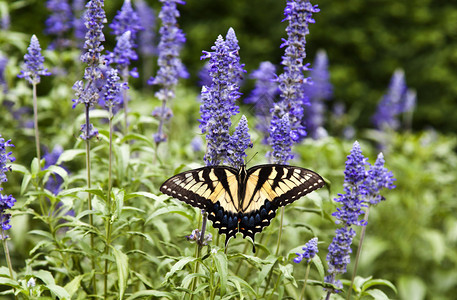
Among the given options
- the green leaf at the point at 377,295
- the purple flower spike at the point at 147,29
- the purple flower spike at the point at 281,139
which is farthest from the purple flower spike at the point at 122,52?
the purple flower spike at the point at 147,29

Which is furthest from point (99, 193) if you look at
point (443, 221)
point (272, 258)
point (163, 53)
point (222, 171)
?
point (443, 221)

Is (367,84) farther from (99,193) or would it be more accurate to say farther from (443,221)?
(99,193)

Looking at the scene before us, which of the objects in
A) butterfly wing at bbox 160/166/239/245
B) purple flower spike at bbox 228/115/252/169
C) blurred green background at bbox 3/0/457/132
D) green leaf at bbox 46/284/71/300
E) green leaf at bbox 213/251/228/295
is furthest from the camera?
blurred green background at bbox 3/0/457/132

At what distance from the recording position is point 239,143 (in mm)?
3174

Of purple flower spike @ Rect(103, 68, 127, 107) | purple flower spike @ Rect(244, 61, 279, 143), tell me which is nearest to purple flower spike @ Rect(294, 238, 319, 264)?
purple flower spike @ Rect(244, 61, 279, 143)

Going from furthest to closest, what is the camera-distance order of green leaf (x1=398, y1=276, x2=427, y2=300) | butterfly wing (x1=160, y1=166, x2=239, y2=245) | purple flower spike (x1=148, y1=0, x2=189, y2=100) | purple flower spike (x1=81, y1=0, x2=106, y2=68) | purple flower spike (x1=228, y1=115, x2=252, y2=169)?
green leaf (x1=398, y1=276, x2=427, y2=300) → purple flower spike (x1=148, y1=0, x2=189, y2=100) → purple flower spike (x1=81, y1=0, x2=106, y2=68) → butterfly wing (x1=160, y1=166, x2=239, y2=245) → purple flower spike (x1=228, y1=115, x2=252, y2=169)

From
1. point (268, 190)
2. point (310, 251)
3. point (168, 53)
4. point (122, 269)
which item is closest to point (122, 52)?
point (168, 53)

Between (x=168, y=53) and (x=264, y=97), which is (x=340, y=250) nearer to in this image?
(x=264, y=97)

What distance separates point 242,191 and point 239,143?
1.56 ft

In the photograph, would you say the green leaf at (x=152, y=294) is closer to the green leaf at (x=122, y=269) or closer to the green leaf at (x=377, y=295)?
the green leaf at (x=122, y=269)

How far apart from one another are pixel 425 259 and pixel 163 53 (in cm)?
486

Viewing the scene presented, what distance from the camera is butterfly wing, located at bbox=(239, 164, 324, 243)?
3.42 m

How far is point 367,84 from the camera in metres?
12.7

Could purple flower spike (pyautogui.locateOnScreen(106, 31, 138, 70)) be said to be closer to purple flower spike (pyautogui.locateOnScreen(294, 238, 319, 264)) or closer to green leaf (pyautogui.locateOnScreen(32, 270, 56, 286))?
green leaf (pyautogui.locateOnScreen(32, 270, 56, 286))
